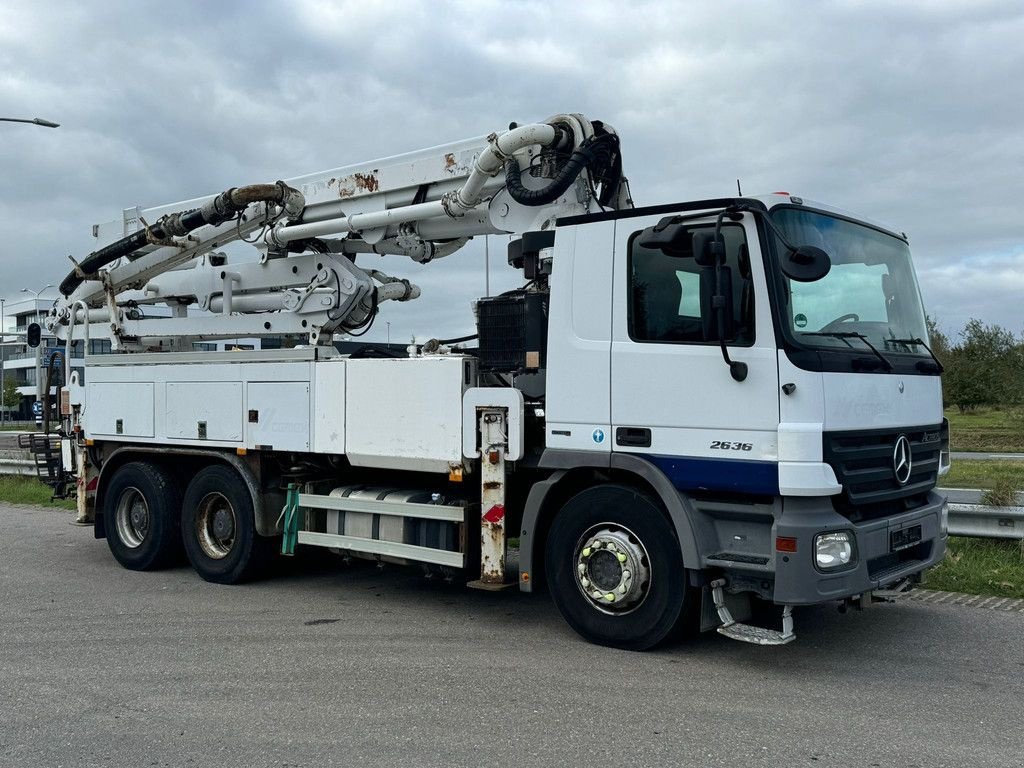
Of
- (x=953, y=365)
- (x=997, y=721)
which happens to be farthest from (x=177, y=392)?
(x=953, y=365)

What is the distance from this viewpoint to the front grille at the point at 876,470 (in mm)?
5316

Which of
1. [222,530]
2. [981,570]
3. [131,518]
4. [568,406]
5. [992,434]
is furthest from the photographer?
[992,434]

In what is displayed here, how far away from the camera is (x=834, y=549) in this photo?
5215mm

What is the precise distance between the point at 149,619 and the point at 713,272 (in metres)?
4.76

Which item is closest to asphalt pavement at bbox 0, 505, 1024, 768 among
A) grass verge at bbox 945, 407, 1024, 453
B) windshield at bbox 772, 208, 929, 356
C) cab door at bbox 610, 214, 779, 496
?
cab door at bbox 610, 214, 779, 496

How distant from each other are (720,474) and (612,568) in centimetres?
94

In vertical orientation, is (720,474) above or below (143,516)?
above

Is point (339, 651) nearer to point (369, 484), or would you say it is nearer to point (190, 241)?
point (369, 484)

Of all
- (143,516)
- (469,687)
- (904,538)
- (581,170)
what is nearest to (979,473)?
(904,538)

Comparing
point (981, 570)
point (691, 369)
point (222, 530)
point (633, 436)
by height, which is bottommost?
point (981, 570)

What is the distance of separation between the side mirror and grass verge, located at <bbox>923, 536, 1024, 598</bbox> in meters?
3.69

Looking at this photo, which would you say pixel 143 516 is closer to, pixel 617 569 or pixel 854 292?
pixel 617 569

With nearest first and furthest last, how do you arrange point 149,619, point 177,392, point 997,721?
1. point 997,721
2. point 149,619
3. point 177,392

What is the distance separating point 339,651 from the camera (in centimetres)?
606
